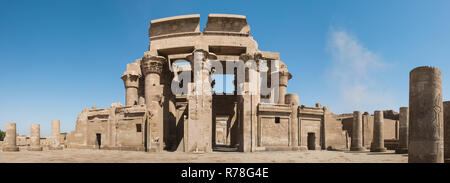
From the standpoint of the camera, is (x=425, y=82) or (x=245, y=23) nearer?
(x=425, y=82)

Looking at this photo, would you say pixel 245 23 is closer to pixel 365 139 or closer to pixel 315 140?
pixel 315 140

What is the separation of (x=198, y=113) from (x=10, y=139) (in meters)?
15.8

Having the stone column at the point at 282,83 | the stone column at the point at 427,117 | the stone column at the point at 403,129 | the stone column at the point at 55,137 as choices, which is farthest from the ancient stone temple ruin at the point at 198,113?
the stone column at the point at 427,117

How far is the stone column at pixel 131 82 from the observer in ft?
→ 79.3

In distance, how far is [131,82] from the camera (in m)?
24.2

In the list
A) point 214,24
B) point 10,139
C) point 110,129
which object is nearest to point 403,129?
point 214,24

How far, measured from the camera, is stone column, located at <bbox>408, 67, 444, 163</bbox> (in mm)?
7922

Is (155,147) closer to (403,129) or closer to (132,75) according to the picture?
(132,75)

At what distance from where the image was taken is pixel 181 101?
22984mm

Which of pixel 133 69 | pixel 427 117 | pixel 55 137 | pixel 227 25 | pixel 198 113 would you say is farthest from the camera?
pixel 133 69

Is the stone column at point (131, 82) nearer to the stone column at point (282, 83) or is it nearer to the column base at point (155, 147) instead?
the column base at point (155, 147)

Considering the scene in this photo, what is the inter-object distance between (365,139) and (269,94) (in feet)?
35.2
